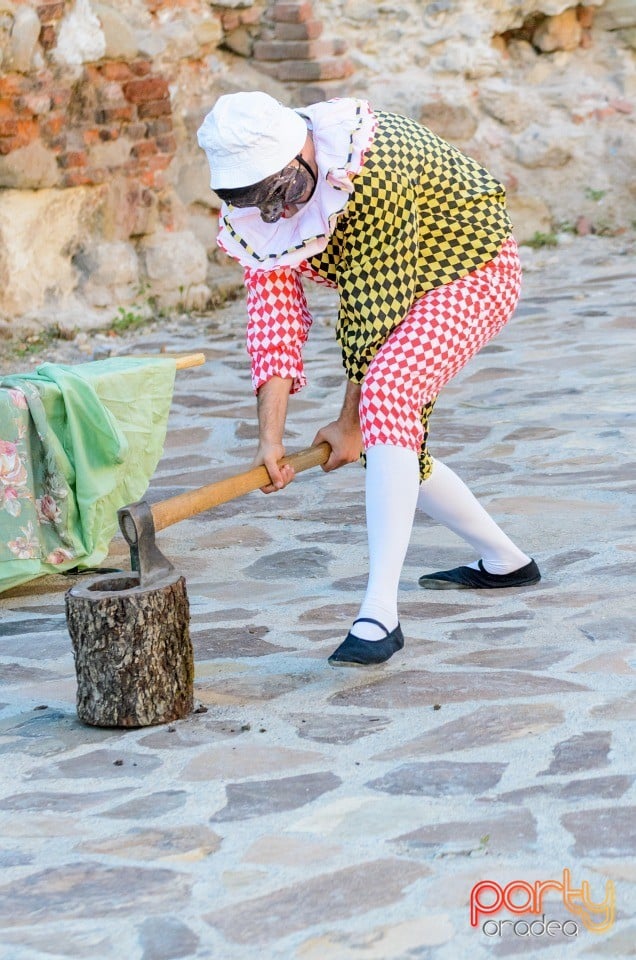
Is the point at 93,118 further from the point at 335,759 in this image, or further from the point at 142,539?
the point at 335,759

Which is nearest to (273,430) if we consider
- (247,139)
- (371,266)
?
(371,266)

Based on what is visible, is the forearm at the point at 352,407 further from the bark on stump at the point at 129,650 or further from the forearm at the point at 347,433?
the bark on stump at the point at 129,650

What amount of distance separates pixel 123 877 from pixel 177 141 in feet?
20.6

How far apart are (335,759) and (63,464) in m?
1.52

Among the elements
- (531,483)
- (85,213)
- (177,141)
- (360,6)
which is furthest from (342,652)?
(360,6)

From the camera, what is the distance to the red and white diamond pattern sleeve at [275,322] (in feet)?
9.89

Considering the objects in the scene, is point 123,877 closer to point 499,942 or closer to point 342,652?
point 499,942

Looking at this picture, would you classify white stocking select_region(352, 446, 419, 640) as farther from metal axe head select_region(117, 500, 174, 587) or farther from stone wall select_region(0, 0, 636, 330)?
stone wall select_region(0, 0, 636, 330)

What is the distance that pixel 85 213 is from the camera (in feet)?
23.6

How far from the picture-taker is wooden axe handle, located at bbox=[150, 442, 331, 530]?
2.76 m

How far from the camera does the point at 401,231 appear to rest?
2807mm
